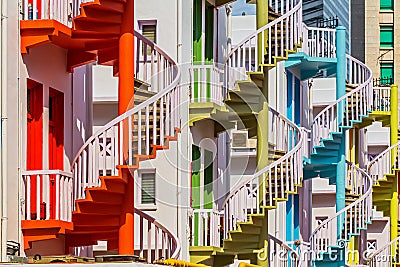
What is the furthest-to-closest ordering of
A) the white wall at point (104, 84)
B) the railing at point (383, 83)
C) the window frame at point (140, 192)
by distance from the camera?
the railing at point (383, 83) → the white wall at point (104, 84) → the window frame at point (140, 192)

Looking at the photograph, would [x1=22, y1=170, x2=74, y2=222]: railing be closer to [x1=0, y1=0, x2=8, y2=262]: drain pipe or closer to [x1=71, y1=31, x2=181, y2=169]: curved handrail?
[x1=71, y1=31, x2=181, y2=169]: curved handrail

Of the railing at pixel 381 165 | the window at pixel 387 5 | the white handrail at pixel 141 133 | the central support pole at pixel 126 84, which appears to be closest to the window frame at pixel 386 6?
the window at pixel 387 5

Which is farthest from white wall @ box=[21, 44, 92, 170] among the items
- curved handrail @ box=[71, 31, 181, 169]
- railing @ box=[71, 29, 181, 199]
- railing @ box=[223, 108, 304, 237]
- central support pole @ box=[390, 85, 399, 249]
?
central support pole @ box=[390, 85, 399, 249]

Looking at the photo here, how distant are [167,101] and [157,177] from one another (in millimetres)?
4966

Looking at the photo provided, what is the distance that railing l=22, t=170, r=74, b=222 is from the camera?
19594 mm

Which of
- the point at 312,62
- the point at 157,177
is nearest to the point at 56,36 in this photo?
the point at 157,177

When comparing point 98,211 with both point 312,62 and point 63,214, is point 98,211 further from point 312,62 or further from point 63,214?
point 312,62

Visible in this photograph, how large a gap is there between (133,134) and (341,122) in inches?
503

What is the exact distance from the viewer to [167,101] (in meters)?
22.0

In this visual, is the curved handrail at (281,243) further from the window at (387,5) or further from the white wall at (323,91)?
the window at (387,5)

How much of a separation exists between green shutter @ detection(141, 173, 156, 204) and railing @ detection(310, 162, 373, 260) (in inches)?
221

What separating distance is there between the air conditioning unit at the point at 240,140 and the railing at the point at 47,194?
13196mm

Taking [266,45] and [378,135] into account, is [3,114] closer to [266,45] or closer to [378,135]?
[266,45]

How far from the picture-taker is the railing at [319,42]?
106 ft
